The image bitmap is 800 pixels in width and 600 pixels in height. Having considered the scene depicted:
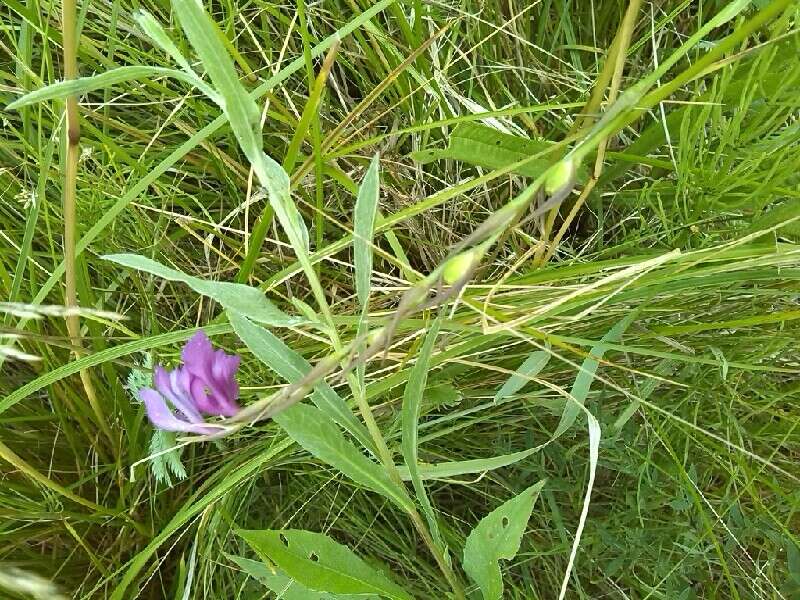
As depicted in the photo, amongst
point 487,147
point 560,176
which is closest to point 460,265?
point 560,176

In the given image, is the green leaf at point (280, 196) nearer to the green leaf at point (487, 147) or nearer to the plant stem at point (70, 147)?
the plant stem at point (70, 147)

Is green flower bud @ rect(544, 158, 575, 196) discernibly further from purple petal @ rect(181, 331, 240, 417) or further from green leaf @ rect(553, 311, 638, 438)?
green leaf @ rect(553, 311, 638, 438)

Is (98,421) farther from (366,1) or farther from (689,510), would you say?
(689,510)

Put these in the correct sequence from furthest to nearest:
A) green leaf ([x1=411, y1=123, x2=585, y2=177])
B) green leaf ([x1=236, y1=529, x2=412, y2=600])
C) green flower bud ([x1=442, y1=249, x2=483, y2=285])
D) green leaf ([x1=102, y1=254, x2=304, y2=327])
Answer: green leaf ([x1=411, y1=123, x2=585, y2=177]) < green leaf ([x1=236, y1=529, x2=412, y2=600]) < green leaf ([x1=102, y1=254, x2=304, y2=327]) < green flower bud ([x1=442, y1=249, x2=483, y2=285])

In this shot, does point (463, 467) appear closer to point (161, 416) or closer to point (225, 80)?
point (161, 416)

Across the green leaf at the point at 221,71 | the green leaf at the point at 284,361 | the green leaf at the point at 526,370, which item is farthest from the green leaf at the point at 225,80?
the green leaf at the point at 526,370

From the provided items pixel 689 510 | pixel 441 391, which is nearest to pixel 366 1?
pixel 441 391

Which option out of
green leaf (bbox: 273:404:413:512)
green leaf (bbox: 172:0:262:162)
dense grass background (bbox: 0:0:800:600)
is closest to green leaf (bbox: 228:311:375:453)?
green leaf (bbox: 273:404:413:512)
